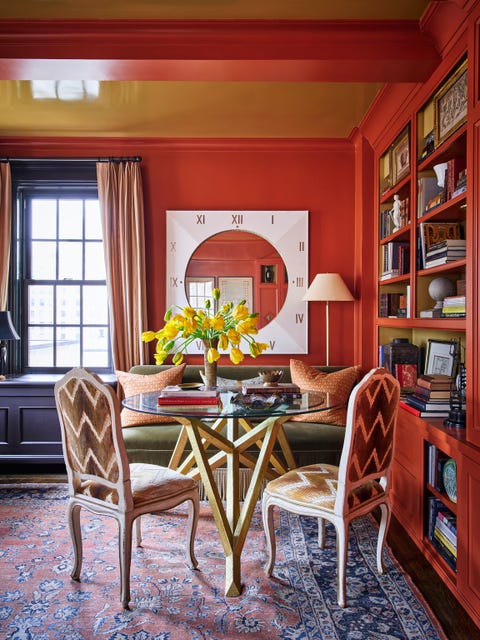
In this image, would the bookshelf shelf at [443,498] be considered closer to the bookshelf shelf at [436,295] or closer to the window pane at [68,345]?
the bookshelf shelf at [436,295]

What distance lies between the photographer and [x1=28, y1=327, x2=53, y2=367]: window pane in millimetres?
4707

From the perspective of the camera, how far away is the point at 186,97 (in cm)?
361

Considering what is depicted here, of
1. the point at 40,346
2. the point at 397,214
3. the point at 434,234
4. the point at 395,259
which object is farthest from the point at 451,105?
the point at 40,346

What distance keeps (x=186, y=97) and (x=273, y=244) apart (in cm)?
148

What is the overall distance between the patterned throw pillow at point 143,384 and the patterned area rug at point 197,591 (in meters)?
0.79

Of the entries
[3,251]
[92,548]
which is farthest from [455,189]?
[3,251]

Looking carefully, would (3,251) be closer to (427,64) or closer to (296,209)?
(296,209)

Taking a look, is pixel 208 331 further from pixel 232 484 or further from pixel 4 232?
pixel 4 232

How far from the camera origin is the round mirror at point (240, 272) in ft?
14.9

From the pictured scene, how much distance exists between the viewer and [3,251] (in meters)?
4.45

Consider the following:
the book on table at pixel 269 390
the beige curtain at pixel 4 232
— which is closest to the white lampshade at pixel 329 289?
the book on table at pixel 269 390

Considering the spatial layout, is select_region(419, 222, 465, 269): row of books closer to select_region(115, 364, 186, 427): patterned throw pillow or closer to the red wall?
the red wall

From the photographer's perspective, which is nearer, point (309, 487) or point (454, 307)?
point (309, 487)

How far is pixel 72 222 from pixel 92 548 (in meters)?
2.97
